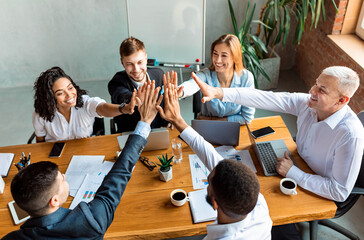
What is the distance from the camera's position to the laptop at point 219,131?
7.11 feet

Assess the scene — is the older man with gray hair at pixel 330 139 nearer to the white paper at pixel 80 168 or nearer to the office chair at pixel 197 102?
the office chair at pixel 197 102

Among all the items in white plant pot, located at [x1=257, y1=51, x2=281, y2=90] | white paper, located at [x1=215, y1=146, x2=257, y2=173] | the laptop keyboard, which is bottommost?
white plant pot, located at [x1=257, y1=51, x2=281, y2=90]

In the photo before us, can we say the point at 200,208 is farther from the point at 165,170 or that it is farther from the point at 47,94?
the point at 47,94

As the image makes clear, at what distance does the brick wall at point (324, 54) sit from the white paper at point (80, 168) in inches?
107

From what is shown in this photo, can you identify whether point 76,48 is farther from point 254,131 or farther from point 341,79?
point 341,79

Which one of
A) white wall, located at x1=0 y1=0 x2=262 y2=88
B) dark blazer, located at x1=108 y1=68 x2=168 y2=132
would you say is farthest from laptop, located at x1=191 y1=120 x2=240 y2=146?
white wall, located at x1=0 y1=0 x2=262 y2=88

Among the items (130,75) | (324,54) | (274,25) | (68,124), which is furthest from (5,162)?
(324,54)

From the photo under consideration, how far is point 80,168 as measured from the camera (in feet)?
6.95

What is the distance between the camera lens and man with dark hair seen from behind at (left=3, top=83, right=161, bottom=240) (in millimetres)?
1305

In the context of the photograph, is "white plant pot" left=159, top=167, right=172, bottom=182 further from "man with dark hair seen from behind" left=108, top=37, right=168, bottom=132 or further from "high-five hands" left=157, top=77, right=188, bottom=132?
"man with dark hair seen from behind" left=108, top=37, right=168, bottom=132

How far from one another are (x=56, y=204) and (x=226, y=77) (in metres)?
1.77

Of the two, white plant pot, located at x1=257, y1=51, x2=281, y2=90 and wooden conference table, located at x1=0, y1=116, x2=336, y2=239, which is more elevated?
wooden conference table, located at x1=0, y1=116, x2=336, y2=239

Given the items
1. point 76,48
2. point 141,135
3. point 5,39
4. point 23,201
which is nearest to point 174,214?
point 141,135

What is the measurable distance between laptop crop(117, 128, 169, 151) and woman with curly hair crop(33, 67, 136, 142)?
8.7 inches
